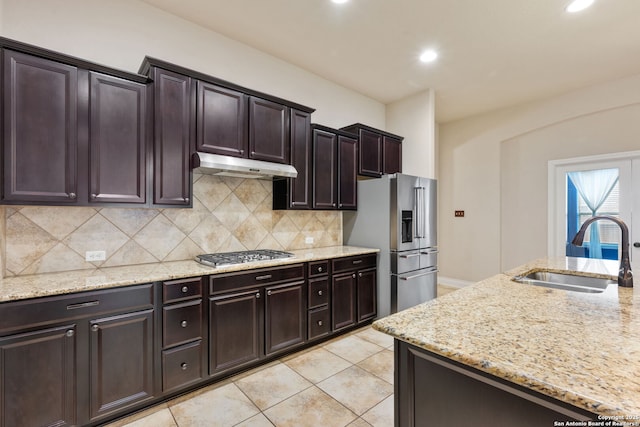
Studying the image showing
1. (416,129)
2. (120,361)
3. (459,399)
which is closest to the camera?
(459,399)

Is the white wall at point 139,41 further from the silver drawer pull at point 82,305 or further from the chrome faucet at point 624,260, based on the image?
the chrome faucet at point 624,260

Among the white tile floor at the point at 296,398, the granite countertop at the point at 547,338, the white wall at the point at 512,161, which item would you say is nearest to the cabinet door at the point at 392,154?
the white wall at the point at 512,161

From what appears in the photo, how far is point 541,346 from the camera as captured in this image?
949 mm

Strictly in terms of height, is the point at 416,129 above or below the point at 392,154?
above

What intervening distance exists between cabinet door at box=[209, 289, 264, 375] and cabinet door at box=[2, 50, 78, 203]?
4.22 feet

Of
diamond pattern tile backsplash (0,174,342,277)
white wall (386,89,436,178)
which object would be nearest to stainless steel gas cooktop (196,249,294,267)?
diamond pattern tile backsplash (0,174,342,277)

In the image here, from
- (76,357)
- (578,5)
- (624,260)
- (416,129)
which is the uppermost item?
(578,5)

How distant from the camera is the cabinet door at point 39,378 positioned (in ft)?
5.24

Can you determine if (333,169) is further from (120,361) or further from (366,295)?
(120,361)

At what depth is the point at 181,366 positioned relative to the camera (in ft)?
7.11

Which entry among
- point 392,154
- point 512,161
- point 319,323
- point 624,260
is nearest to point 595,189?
point 512,161

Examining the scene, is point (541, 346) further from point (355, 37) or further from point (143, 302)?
point (355, 37)

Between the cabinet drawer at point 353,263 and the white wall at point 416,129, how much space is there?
64.5 inches

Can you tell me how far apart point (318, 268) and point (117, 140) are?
203 centimetres
